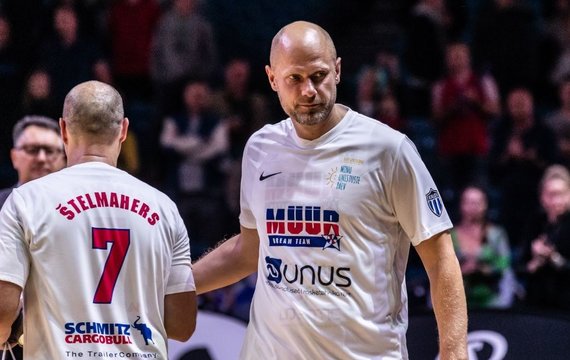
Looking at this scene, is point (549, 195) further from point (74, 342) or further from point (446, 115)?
point (74, 342)

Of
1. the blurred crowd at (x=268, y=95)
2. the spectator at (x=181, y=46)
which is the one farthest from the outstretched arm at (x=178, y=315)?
the spectator at (x=181, y=46)

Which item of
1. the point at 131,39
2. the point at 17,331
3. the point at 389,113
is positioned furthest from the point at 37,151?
the point at 131,39

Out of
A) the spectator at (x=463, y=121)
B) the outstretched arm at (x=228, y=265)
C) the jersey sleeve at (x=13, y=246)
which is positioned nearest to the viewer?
the jersey sleeve at (x=13, y=246)

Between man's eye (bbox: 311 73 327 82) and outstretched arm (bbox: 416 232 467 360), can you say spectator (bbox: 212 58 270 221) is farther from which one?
outstretched arm (bbox: 416 232 467 360)

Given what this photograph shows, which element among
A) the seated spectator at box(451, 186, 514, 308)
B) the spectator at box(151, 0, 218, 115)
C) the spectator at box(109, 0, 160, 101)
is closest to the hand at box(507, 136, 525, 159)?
the seated spectator at box(451, 186, 514, 308)

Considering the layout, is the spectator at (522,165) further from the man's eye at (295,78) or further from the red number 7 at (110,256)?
the red number 7 at (110,256)

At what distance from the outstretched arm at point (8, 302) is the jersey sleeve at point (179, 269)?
61cm

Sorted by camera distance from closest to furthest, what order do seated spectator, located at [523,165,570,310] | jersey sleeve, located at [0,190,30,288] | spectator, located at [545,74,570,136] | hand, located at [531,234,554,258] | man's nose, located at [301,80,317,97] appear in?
1. jersey sleeve, located at [0,190,30,288]
2. man's nose, located at [301,80,317,97]
3. seated spectator, located at [523,165,570,310]
4. hand, located at [531,234,554,258]
5. spectator, located at [545,74,570,136]

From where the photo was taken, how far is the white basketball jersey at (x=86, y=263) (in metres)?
4.08

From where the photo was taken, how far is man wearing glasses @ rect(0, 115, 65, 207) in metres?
6.17

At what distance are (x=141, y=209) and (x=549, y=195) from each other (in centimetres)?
583

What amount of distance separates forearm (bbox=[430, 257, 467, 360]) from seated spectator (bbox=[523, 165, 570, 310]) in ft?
12.3

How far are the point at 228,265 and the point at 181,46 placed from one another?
25.0 feet

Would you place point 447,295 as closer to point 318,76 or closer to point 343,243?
point 343,243
